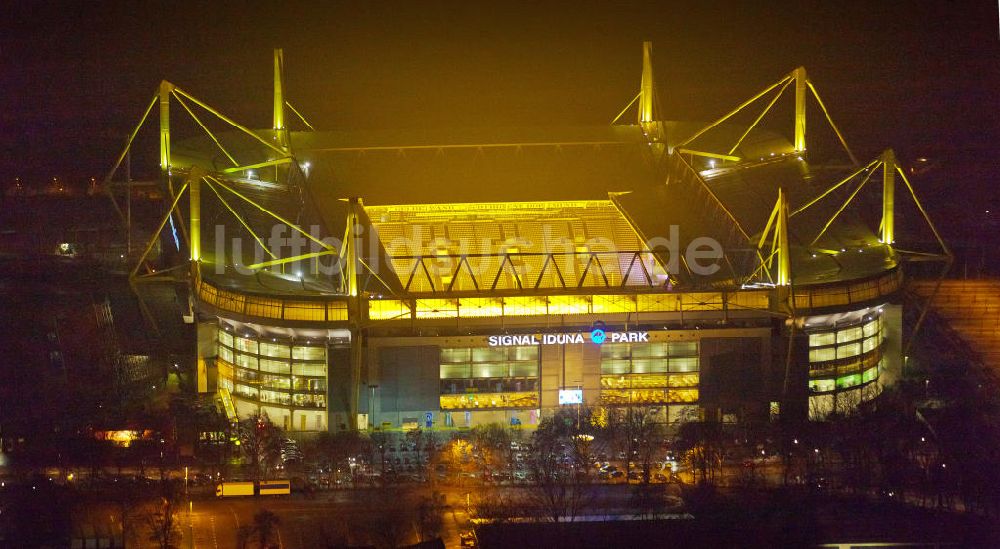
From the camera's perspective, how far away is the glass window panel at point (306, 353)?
4816cm

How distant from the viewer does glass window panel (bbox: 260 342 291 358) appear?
48.3m

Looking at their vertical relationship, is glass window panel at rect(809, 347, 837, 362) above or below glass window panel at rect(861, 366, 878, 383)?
above

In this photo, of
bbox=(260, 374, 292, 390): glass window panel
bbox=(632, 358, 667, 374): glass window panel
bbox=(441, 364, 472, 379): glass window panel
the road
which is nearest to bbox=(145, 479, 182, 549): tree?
the road

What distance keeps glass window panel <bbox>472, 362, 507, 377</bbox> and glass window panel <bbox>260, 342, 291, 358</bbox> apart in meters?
6.11

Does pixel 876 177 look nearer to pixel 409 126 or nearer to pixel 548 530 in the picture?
pixel 409 126

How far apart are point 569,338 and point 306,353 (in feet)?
28.1

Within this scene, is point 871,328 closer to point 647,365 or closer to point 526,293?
point 647,365

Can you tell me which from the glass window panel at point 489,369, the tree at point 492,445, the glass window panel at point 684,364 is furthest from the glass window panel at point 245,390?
the glass window panel at point 684,364

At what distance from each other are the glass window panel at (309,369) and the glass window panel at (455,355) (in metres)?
3.93

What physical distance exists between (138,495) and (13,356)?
14.1 m

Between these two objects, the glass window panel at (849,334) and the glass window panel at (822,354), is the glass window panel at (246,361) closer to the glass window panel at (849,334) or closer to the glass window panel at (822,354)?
the glass window panel at (822,354)

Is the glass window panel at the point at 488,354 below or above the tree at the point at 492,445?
above

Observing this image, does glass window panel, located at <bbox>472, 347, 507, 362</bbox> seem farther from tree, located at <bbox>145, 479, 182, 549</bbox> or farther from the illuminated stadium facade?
tree, located at <bbox>145, 479, 182, 549</bbox>

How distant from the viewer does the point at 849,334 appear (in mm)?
50000
